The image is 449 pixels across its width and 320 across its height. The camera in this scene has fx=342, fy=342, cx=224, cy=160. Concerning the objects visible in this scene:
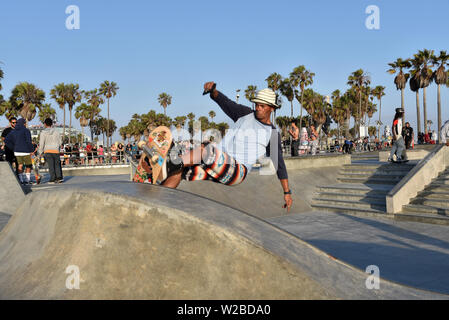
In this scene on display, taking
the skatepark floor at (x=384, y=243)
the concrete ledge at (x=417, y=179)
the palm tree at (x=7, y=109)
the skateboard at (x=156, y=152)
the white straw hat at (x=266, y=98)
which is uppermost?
the palm tree at (x=7, y=109)

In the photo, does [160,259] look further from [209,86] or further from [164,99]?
[164,99]

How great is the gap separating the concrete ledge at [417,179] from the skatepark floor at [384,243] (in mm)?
501

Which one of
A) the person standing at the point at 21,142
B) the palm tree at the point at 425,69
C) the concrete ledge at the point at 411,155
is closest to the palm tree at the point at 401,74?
the palm tree at the point at 425,69

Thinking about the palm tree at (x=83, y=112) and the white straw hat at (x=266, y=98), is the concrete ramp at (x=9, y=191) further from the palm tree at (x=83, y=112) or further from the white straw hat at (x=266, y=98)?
the palm tree at (x=83, y=112)

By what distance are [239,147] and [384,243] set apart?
13.1ft

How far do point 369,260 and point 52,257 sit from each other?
444 cm

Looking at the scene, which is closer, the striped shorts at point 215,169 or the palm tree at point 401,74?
the striped shorts at point 215,169

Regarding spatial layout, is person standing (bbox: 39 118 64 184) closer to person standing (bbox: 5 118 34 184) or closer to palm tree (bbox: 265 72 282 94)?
person standing (bbox: 5 118 34 184)

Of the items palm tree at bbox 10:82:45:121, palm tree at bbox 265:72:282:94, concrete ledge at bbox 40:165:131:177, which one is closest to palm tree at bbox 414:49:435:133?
palm tree at bbox 265:72:282:94

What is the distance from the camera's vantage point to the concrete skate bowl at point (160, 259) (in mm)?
2381

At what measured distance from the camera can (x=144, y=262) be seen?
244 centimetres

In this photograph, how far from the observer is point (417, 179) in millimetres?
9172
